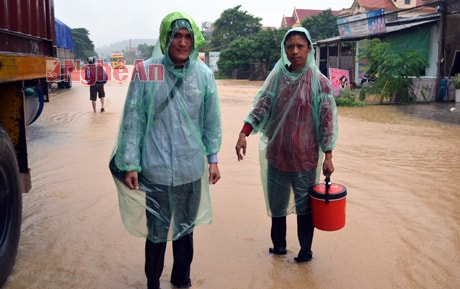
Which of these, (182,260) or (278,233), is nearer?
(182,260)

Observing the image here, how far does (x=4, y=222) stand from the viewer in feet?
9.33

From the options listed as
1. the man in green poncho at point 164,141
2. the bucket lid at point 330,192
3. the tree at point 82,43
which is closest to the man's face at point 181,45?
the man in green poncho at point 164,141

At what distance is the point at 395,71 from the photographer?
46.6 feet

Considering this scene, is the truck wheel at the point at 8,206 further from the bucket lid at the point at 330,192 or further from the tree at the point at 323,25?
the tree at the point at 323,25

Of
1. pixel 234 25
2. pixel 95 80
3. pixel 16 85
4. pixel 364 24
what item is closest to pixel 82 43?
pixel 234 25

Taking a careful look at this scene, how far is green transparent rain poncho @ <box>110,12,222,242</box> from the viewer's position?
7.72ft

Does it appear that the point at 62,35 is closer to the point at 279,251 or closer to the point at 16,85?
the point at 16,85

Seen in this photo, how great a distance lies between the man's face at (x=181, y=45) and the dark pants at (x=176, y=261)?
102 cm

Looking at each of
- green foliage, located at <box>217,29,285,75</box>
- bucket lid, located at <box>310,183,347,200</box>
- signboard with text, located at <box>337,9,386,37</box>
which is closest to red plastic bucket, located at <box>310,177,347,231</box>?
bucket lid, located at <box>310,183,347,200</box>

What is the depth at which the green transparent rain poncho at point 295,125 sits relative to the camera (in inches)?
117

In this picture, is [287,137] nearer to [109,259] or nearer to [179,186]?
[179,186]

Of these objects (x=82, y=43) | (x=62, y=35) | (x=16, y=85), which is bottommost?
(x=16, y=85)

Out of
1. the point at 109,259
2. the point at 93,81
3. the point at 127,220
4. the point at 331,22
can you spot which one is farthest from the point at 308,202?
the point at 331,22

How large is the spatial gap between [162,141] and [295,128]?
3.27 feet
